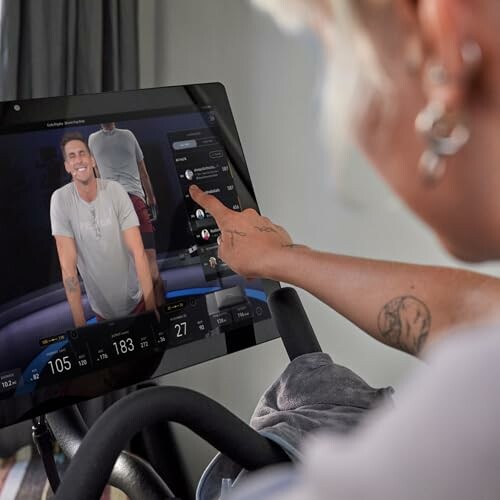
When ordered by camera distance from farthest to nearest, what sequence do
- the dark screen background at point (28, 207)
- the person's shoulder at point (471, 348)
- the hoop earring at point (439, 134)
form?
the dark screen background at point (28, 207) → the hoop earring at point (439, 134) → the person's shoulder at point (471, 348)

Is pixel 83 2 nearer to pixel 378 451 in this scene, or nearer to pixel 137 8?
pixel 137 8

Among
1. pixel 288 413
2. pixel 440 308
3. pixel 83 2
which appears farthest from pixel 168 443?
pixel 440 308

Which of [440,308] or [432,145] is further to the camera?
[440,308]

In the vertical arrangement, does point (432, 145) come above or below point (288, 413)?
above

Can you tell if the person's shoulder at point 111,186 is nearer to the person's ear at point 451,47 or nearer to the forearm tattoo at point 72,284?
the forearm tattoo at point 72,284

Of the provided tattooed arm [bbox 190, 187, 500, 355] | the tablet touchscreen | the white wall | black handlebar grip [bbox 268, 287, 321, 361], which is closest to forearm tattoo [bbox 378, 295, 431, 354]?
tattooed arm [bbox 190, 187, 500, 355]

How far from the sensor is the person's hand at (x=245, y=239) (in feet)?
3.82

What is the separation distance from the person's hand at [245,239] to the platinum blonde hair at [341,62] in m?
0.62

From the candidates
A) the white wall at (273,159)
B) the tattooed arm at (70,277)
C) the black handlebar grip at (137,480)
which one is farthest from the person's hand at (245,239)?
the white wall at (273,159)

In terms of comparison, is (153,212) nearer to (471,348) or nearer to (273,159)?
(471,348)

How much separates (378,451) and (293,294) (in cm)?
82

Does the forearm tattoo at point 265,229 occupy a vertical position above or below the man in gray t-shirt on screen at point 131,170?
below

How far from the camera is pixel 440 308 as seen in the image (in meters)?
0.93

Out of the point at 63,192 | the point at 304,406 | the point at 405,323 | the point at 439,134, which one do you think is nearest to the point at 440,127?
the point at 439,134
